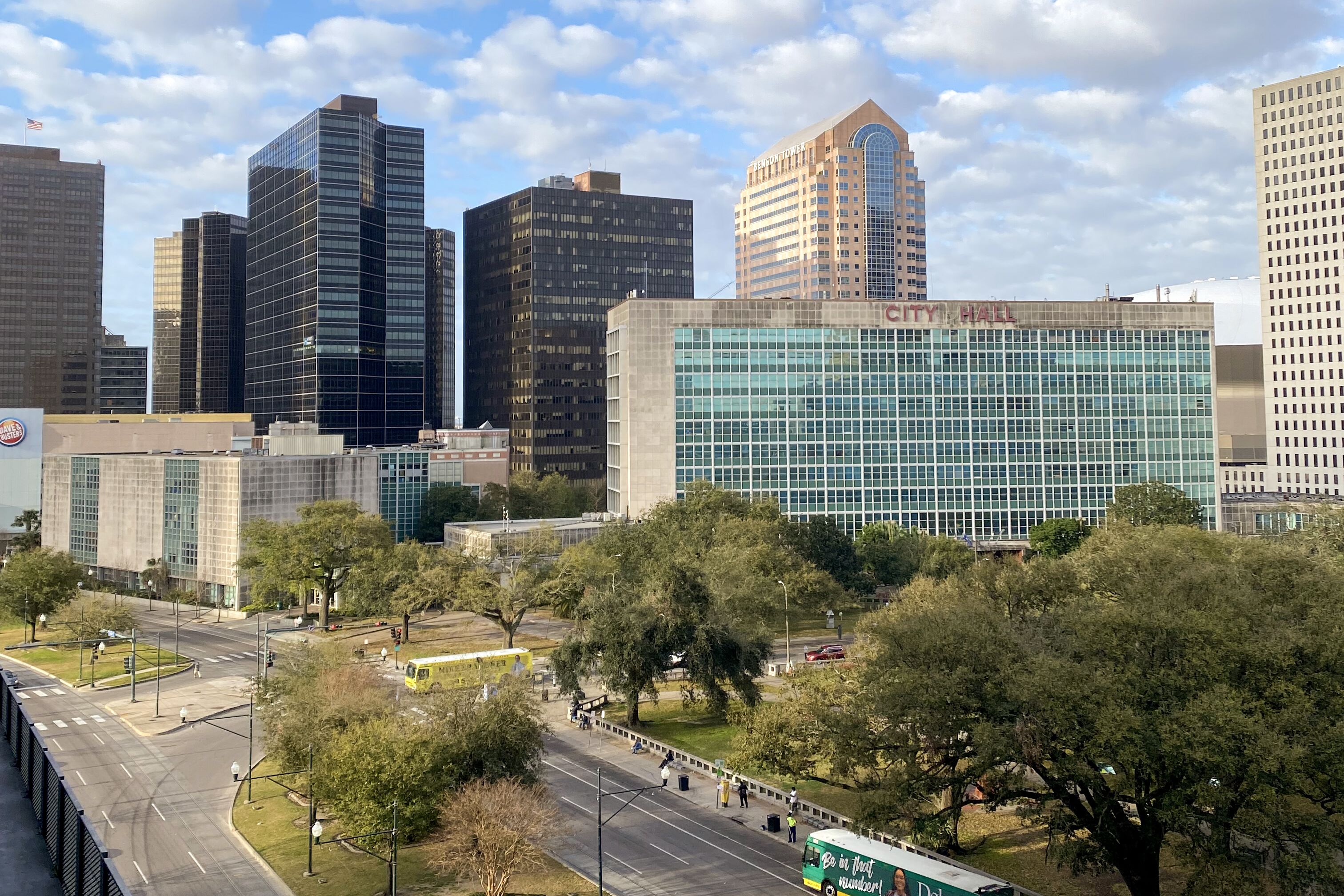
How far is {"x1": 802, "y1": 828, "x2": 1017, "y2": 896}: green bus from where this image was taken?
43594 millimetres

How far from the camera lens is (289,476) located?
14900 centimetres

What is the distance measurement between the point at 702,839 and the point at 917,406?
105987 mm

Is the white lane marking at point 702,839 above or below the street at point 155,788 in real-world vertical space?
below

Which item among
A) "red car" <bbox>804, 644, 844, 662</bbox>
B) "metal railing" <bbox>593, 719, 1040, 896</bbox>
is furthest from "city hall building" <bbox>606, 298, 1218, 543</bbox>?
"metal railing" <bbox>593, 719, 1040, 896</bbox>

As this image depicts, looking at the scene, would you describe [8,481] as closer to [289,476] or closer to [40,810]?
[289,476]

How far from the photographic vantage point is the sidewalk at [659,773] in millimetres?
60125

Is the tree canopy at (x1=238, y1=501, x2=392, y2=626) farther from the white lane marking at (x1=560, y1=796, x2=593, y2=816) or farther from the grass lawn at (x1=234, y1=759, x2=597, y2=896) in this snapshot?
the white lane marking at (x1=560, y1=796, x2=593, y2=816)

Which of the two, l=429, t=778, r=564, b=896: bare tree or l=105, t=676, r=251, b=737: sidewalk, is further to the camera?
l=105, t=676, r=251, b=737: sidewalk

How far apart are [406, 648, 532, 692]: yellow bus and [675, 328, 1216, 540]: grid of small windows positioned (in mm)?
59405

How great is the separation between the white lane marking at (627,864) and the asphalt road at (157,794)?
16296 millimetres

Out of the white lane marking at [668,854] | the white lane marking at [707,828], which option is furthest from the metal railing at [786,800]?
the white lane marking at [668,854]

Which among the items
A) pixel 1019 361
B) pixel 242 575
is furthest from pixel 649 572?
pixel 1019 361

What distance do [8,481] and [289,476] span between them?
275 feet

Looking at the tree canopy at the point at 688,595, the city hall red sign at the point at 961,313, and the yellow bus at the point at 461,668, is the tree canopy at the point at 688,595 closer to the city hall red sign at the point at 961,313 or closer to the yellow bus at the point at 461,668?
the yellow bus at the point at 461,668
